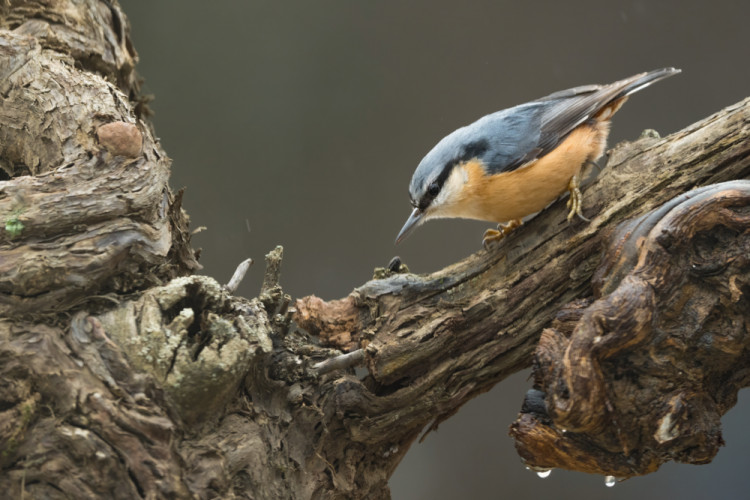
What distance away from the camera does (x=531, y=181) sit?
1808 millimetres

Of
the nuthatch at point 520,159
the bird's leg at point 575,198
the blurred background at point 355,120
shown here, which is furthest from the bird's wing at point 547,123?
the blurred background at point 355,120

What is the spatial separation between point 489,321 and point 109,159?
1.11 metres

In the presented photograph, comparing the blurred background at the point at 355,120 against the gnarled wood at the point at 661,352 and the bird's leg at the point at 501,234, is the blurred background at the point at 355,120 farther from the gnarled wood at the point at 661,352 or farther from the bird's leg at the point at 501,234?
the gnarled wood at the point at 661,352

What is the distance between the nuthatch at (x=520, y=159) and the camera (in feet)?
5.98

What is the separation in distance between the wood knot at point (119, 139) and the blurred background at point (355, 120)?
1.23 m

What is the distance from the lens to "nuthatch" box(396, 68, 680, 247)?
182 centimetres

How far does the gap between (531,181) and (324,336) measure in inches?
29.7

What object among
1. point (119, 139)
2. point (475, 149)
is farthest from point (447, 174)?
point (119, 139)

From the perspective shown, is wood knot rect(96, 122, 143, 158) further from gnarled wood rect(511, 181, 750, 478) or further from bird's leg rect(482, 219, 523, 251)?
gnarled wood rect(511, 181, 750, 478)

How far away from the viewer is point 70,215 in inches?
57.7

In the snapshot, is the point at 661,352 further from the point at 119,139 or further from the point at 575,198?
the point at 119,139

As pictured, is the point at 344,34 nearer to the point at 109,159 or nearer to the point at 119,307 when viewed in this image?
the point at 109,159

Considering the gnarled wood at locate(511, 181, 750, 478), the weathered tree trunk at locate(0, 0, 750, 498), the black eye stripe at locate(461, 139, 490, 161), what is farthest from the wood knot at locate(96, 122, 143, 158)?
the gnarled wood at locate(511, 181, 750, 478)

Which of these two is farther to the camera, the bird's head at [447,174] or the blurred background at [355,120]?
the blurred background at [355,120]
